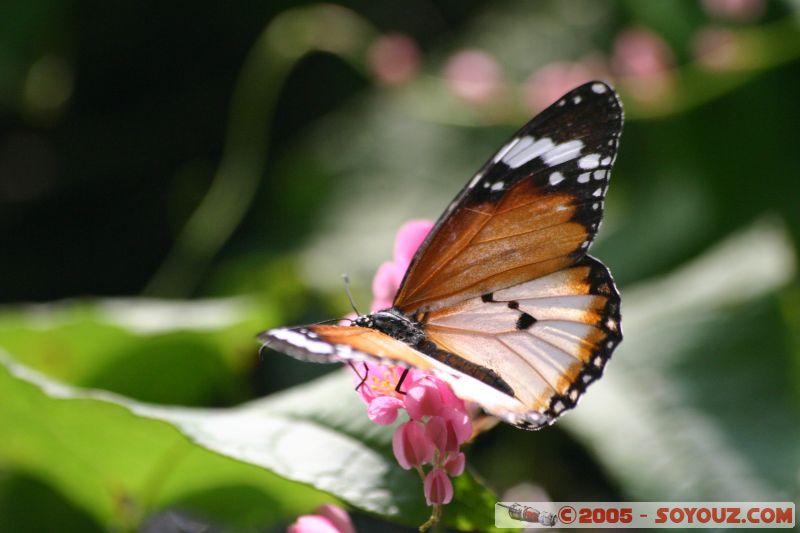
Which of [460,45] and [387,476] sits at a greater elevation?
[460,45]

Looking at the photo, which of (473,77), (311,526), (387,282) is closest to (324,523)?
(311,526)

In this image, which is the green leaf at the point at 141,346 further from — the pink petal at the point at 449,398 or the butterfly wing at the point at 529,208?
the pink petal at the point at 449,398

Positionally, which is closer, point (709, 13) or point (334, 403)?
point (334, 403)

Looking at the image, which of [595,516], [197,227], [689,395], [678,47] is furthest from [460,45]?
[595,516]

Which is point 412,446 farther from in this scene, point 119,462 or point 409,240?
point 119,462

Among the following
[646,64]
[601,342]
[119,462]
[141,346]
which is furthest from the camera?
[646,64]

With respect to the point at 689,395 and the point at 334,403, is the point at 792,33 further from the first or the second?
the point at 334,403
